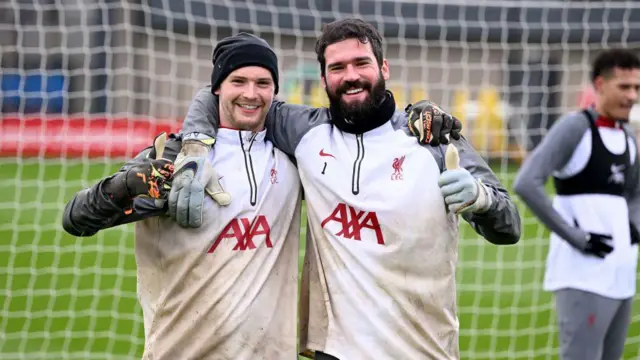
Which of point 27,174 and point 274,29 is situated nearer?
point 274,29

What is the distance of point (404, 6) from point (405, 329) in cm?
1231

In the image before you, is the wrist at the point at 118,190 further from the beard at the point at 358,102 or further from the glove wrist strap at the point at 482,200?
the glove wrist strap at the point at 482,200

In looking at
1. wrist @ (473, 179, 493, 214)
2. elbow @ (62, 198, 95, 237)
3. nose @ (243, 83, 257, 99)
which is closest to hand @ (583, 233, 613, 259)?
wrist @ (473, 179, 493, 214)

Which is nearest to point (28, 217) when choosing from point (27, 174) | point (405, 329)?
point (27, 174)

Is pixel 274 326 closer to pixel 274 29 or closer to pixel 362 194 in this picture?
pixel 362 194

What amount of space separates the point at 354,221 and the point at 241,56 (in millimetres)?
689

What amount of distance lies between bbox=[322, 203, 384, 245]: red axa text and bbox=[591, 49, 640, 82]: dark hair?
213cm

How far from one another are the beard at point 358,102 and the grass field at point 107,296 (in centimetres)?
360

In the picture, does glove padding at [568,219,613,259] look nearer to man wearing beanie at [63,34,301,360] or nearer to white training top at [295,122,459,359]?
white training top at [295,122,459,359]

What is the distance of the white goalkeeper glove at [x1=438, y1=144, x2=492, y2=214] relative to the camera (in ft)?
10.7

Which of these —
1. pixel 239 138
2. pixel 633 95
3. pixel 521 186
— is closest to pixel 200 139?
pixel 239 138

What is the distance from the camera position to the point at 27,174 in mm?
12812

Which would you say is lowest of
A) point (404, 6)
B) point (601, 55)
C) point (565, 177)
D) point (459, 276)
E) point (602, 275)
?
point (459, 276)

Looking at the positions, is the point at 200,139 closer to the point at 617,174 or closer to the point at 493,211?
the point at 493,211
